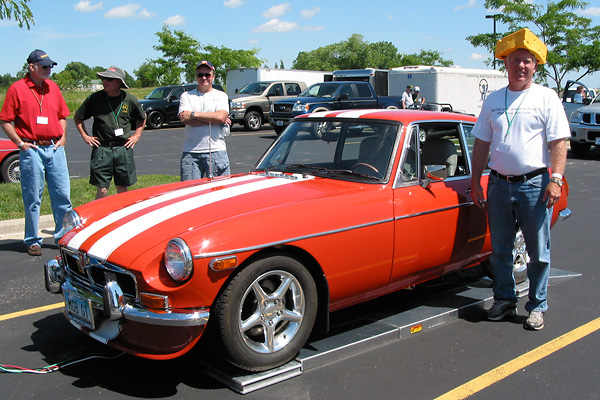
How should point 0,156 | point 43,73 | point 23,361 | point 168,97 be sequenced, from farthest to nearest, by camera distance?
point 168,97 < point 0,156 < point 43,73 < point 23,361

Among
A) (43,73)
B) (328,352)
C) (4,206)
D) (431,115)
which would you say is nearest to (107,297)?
(328,352)

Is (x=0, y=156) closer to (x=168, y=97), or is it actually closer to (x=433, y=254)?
(x=433, y=254)

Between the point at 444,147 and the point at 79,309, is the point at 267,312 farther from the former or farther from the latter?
the point at 444,147

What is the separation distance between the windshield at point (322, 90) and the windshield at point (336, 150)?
15967mm

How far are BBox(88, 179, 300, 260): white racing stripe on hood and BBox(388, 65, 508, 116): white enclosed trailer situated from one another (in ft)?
75.9

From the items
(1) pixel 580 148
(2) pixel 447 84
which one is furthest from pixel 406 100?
(1) pixel 580 148

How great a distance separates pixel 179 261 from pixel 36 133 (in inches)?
149

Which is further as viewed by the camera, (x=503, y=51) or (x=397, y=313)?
(x=397, y=313)

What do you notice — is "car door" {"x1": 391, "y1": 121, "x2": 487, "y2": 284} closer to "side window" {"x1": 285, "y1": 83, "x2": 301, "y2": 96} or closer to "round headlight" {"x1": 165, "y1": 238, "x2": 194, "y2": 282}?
"round headlight" {"x1": 165, "y1": 238, "x2": 194, "y2": 282}

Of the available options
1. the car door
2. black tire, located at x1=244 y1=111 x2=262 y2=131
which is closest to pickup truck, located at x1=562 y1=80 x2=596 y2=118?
black tire, located at x1=244 y1=111 x2=262 y2=131

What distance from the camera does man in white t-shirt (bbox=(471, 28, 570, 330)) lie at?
13.3 ft

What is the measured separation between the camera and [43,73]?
595 centimetres

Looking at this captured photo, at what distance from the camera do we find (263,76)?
29.3 metres

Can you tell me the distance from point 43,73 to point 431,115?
3.98 meters
